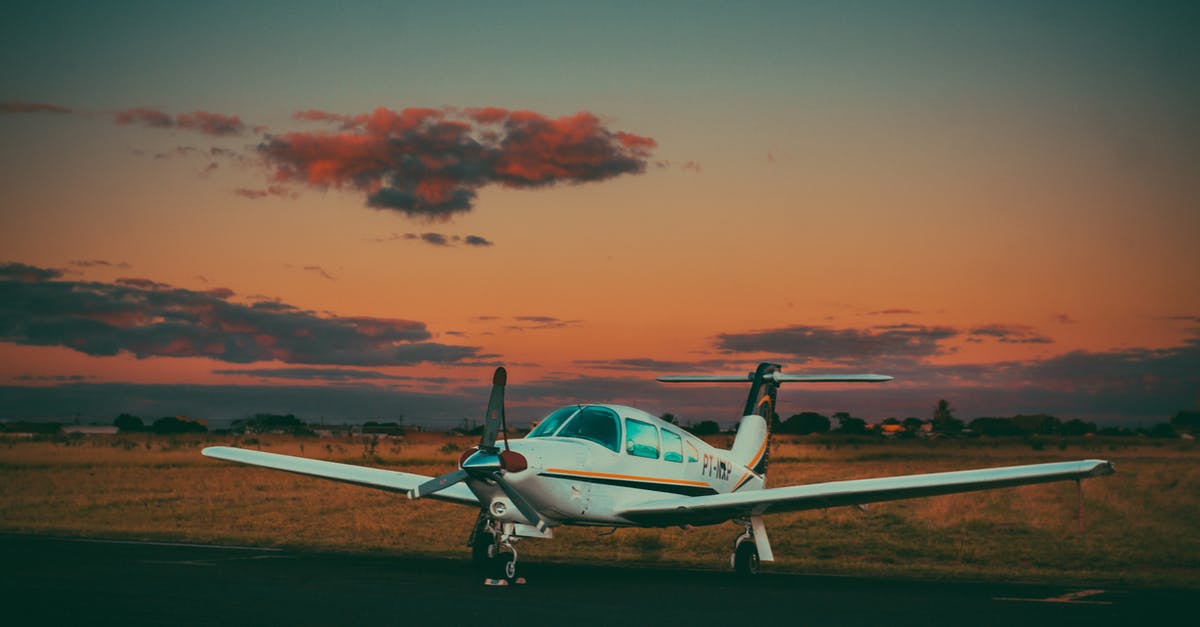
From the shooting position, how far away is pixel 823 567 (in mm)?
23656

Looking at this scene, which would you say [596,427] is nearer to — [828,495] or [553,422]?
[553,422]

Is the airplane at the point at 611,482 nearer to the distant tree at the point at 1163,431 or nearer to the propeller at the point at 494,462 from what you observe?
the propeller at the point at 494,462

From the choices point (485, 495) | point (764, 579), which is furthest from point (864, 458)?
point (485, 495)

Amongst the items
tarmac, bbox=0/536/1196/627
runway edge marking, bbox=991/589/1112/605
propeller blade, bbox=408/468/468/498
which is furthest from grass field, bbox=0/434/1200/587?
propeller blade, bbox=408/468/468/498

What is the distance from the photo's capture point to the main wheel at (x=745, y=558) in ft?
67.5

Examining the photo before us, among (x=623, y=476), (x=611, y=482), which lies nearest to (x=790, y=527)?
(x=623, y=476)

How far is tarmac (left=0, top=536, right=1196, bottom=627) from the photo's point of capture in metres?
13.2

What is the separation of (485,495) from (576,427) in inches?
93.8

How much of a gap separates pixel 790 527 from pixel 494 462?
14.8m

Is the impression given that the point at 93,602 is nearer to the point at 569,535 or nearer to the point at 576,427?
the point at 576,427

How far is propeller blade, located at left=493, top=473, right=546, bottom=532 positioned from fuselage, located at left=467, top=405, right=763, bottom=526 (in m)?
0.08

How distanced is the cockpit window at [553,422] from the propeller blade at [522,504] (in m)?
1.60

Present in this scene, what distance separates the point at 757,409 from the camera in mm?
24938

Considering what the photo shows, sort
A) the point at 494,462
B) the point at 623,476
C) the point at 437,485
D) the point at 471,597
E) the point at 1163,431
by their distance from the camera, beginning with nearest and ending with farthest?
1. the point at 471,597
2. the point at 494,462
3. the point at 437,485
4. the point at 623,476
5. the point at 1163,431
